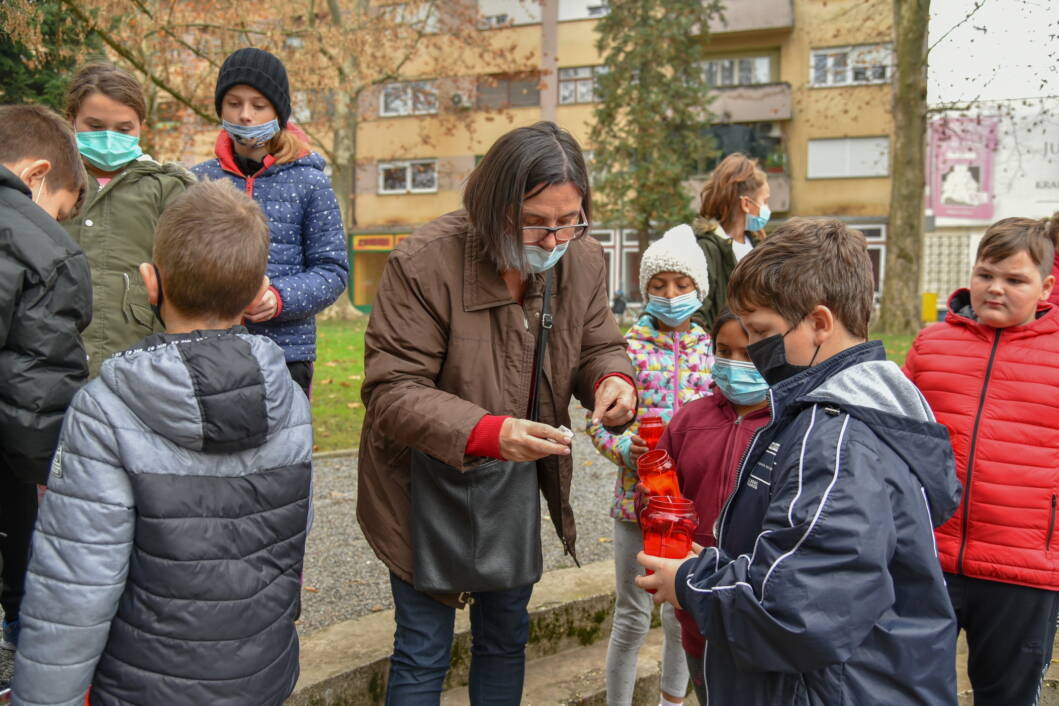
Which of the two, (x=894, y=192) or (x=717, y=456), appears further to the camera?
(x=894, y=192)

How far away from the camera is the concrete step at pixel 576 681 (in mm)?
3533

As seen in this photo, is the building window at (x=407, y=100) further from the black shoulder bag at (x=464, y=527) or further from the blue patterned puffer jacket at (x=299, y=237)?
the black shoulder bag at (x=464, y=527)

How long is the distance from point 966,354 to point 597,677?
73.7 inches

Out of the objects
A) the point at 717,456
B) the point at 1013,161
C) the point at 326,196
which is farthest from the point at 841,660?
the point at 1013,161

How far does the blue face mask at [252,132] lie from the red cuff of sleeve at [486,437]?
1624 mm

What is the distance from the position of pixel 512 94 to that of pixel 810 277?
3132cm

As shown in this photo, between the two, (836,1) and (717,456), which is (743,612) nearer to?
(717,456)

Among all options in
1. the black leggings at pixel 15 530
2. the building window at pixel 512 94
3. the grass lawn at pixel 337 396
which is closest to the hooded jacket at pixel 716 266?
the black leggings at pixel 15 530

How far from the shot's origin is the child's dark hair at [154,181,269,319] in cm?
215

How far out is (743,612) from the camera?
72.2 inches

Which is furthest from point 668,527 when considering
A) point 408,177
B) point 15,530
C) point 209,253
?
point 408,177

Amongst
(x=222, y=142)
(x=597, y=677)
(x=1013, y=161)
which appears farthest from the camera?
(x=1013, y=161)

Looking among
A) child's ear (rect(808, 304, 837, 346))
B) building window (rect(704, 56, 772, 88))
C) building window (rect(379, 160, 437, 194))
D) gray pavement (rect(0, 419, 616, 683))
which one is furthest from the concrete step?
building window (rect(379, 160, 437, 194))

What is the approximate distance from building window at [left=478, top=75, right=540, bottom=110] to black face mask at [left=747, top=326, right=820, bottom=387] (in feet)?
101
